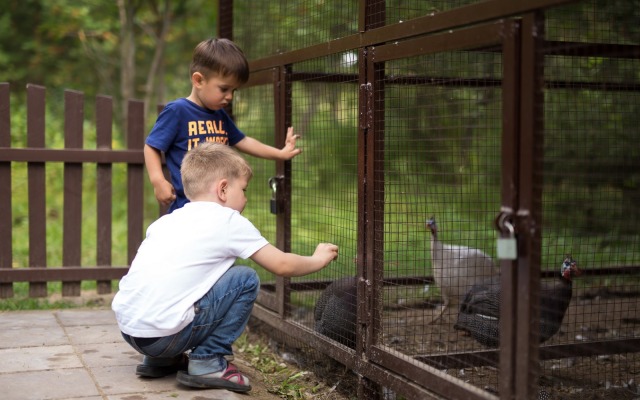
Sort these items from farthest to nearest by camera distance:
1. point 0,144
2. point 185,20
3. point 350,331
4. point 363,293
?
point 185,20 → point 0,144 → point 350,331 → point 363,293

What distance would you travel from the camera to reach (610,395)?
4.21 meters

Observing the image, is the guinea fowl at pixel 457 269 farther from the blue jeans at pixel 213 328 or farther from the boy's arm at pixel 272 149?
the blue jeans at pixel 213 328

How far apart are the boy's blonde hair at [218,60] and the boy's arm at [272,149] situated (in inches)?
18.3

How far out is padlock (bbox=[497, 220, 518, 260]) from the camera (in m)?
2.63

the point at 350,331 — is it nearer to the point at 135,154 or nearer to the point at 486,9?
the point at 486,9

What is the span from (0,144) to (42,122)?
1.10 ft

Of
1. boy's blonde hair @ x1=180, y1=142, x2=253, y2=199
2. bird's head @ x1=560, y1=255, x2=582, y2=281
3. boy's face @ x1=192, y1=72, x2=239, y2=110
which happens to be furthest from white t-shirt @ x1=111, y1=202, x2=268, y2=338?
bird's head @ x1=560, y1=255, x2=582, y2=281

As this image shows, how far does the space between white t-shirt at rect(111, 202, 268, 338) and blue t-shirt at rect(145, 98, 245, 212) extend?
0.83 meters

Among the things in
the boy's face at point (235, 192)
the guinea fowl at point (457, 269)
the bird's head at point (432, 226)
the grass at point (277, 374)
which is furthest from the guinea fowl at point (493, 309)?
the boy's face at point (235, 192)

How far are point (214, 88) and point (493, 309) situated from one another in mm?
2020

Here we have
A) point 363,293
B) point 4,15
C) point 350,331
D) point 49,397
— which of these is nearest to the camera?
point 49,397

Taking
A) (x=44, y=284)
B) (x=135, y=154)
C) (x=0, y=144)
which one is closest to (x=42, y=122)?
(x=0, y=144)

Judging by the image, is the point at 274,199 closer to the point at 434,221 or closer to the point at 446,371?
the point at 434,221

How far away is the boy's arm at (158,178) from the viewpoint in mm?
4066
